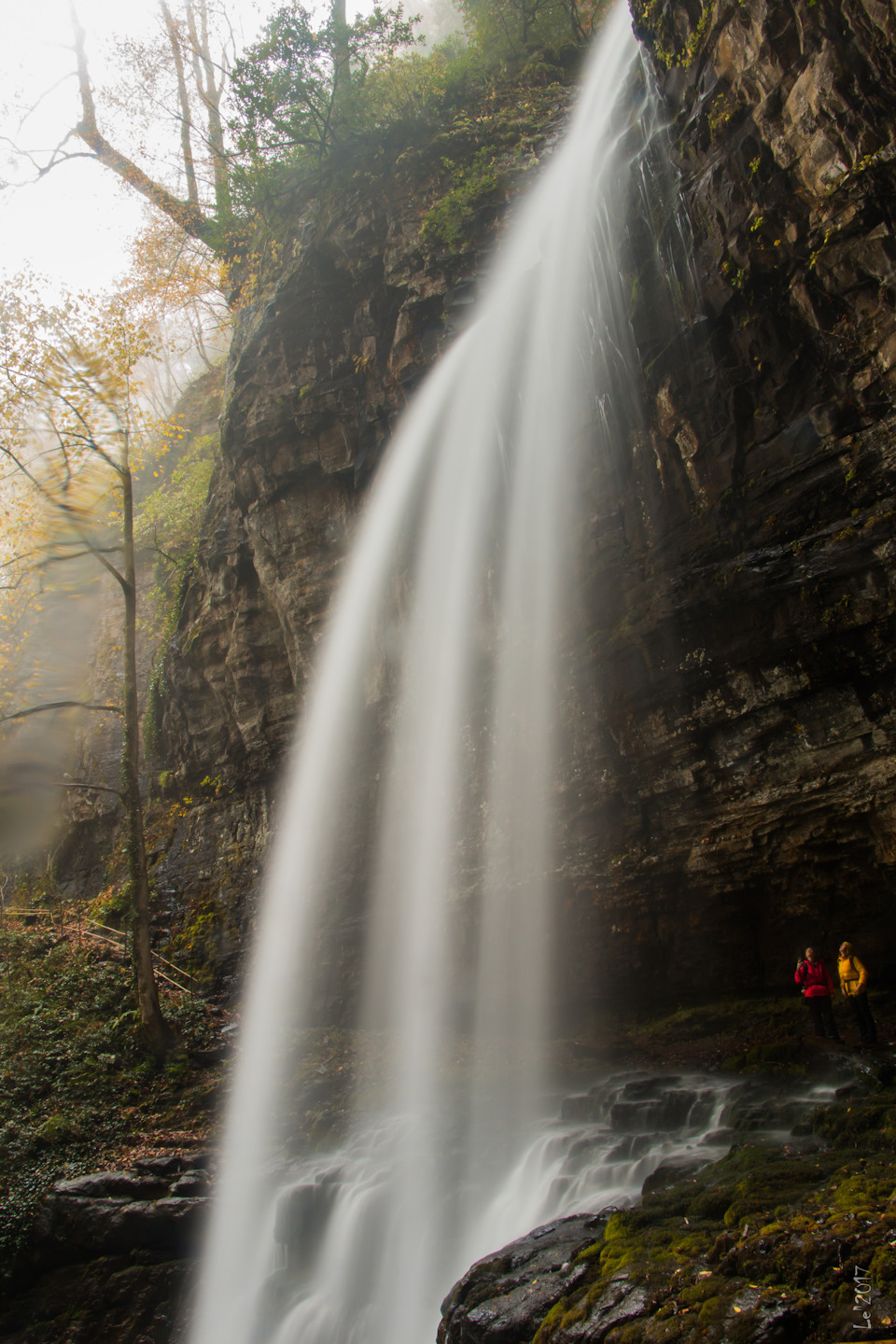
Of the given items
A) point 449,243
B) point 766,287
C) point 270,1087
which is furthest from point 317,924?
point 449,243

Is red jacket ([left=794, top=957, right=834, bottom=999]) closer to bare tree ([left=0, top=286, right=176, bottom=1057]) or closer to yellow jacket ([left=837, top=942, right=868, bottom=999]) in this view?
yellow jacket ([left=837, top=942, right=868, bottom=999])

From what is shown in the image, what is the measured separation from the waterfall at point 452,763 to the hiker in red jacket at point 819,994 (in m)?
3.27

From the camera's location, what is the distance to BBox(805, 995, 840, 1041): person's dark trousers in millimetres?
7809

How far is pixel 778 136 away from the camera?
26.7 feet

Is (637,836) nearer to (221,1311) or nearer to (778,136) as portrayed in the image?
(221,1311)

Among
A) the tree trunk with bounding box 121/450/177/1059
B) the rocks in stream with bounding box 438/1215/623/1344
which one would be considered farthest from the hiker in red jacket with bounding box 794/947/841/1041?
the tree trunk with bounding box 121/450/177/1059

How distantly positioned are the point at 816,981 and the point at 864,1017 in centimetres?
52

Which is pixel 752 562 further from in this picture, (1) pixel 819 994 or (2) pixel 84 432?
(2) pixel 84 432

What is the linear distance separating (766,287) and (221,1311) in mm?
12403

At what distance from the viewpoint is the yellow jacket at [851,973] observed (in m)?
7.44

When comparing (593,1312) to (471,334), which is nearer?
(593,1312)

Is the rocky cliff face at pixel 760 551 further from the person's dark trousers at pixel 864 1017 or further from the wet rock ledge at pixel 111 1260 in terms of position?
the wet rock ledge at pixel 111 1260

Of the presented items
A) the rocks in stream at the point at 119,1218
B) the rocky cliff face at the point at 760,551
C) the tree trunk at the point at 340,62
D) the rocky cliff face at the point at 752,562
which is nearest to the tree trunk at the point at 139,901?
the rocks in stream at the point at 119,1218

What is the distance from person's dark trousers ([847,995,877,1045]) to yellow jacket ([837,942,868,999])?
0.06 metres
